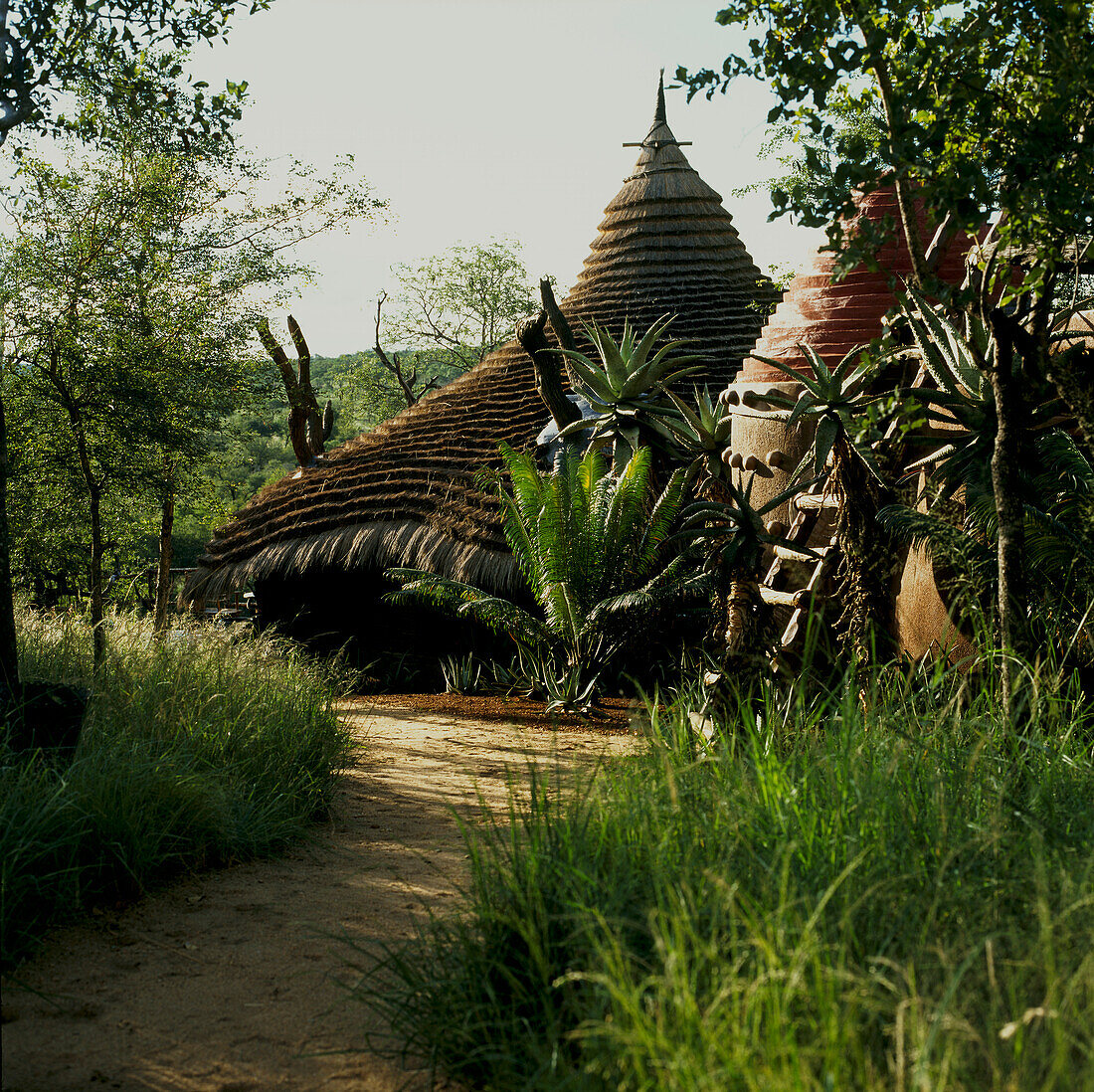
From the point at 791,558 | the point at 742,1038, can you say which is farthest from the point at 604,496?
the point at 742,1038

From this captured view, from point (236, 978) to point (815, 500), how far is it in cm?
425

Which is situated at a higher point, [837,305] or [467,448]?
[837,305]

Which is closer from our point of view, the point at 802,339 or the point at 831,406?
the point at 831,406

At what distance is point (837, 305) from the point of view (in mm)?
8336

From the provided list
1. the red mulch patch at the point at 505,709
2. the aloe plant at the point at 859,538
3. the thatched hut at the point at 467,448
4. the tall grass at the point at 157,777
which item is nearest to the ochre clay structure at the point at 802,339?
the aloe plant at the point at 859,538

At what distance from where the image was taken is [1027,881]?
2660 mm

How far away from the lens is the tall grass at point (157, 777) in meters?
3.87

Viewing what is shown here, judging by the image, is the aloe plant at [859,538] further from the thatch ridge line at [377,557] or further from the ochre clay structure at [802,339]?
the thatch ridge line at [377,557]

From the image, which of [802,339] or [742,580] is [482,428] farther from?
[742,580]

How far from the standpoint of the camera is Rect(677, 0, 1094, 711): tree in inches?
141

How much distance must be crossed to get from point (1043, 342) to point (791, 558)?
7.04 feet

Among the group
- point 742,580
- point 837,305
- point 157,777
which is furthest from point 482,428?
point 157,777

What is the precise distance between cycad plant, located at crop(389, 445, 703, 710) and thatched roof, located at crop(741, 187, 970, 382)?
1.30 m

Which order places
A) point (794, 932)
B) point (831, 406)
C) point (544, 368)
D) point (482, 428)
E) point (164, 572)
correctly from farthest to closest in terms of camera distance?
point (164, 572) < point (482, 428) < point (544, 368) < point (831, 406) < point (794, 932)
